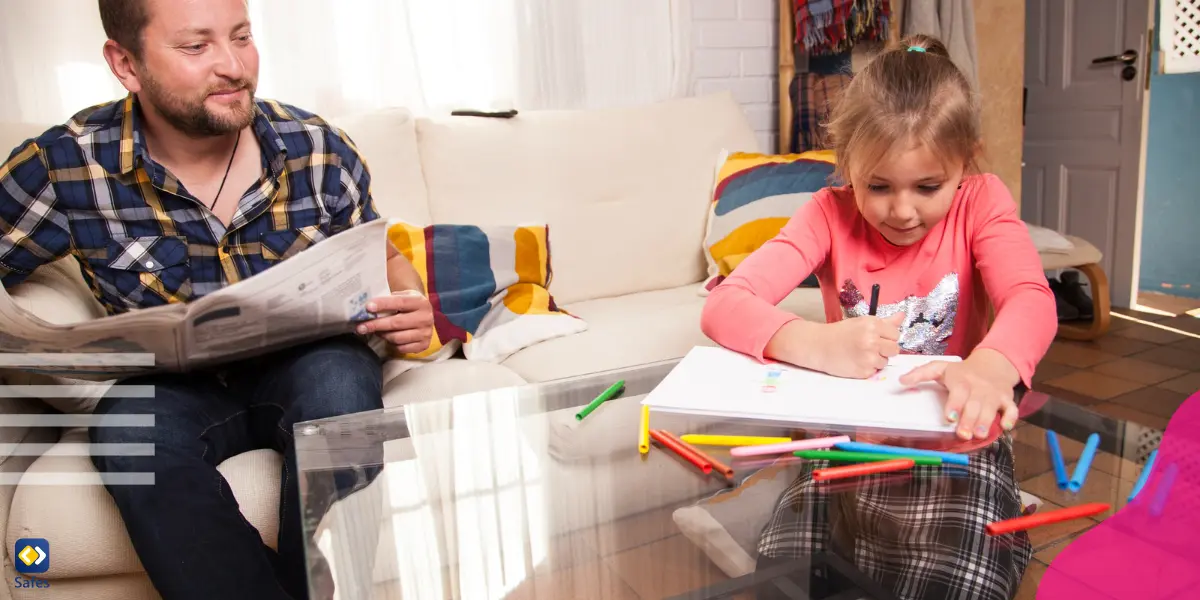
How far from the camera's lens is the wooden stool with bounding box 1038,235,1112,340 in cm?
245

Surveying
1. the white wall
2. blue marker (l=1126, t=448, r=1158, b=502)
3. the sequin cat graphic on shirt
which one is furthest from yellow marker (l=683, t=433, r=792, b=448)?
the white wall

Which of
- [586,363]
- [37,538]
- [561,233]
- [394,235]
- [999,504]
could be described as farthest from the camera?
[561,233]

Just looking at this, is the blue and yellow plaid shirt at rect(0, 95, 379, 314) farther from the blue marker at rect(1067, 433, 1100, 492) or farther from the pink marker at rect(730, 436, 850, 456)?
the blue marker at rect(1067, 433, 1100, 492)

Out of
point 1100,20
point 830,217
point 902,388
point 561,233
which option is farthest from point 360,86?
point 1100,20

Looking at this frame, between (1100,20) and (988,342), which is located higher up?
(1100,20)

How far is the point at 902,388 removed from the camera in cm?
82

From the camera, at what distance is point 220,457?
3.48 feet

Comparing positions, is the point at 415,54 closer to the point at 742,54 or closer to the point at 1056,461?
the point at 742,54

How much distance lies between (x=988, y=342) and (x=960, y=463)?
0.22 metres

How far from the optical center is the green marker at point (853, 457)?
70cm

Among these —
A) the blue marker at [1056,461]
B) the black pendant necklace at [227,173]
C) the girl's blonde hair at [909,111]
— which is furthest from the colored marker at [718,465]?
the black pendant necklace at [227,173]

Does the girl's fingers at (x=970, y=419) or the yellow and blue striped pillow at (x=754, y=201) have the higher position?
the yellow and blue striped pillow at (x=754, y=201)

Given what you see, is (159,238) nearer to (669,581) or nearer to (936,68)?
(669,581)

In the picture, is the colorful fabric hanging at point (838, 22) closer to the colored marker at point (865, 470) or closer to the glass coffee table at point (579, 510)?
the glass coffee table at point (579, 510)
